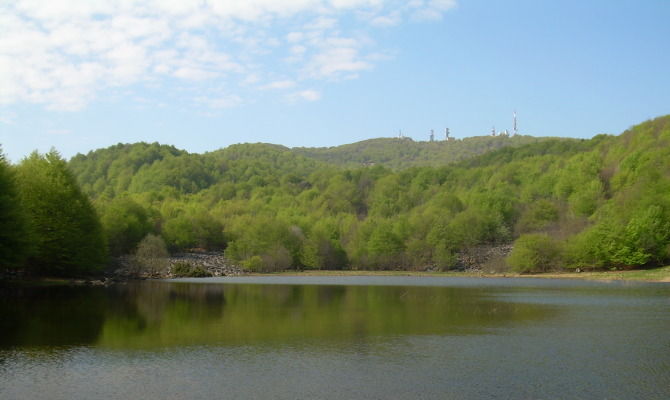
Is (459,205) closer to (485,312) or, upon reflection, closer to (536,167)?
(536,167)

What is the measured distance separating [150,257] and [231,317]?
5840 centimetres

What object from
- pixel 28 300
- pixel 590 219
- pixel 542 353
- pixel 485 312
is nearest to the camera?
pixel 542 353

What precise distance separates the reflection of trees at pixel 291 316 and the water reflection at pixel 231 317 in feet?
0.19

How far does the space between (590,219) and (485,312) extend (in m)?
90.6

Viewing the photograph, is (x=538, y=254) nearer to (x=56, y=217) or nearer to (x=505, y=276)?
(x=505, y=276)

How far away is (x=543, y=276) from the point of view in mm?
100562

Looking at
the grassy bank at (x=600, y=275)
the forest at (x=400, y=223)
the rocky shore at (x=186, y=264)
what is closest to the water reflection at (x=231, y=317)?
the forest at (x=400, y=223)

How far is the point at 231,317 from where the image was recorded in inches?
1598

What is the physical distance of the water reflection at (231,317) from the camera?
104 ft

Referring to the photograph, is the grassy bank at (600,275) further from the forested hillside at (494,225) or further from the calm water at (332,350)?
the calm water at (332,350)

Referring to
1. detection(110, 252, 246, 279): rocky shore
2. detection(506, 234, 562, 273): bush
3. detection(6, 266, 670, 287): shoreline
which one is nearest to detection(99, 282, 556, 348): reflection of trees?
detection(6, 266, 670, 287): shoreline

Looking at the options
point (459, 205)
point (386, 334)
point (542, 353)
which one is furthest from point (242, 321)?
point (459, 205)

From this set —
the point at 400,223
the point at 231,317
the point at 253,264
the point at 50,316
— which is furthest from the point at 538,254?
the point at 50,316

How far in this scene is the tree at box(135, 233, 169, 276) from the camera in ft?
304
